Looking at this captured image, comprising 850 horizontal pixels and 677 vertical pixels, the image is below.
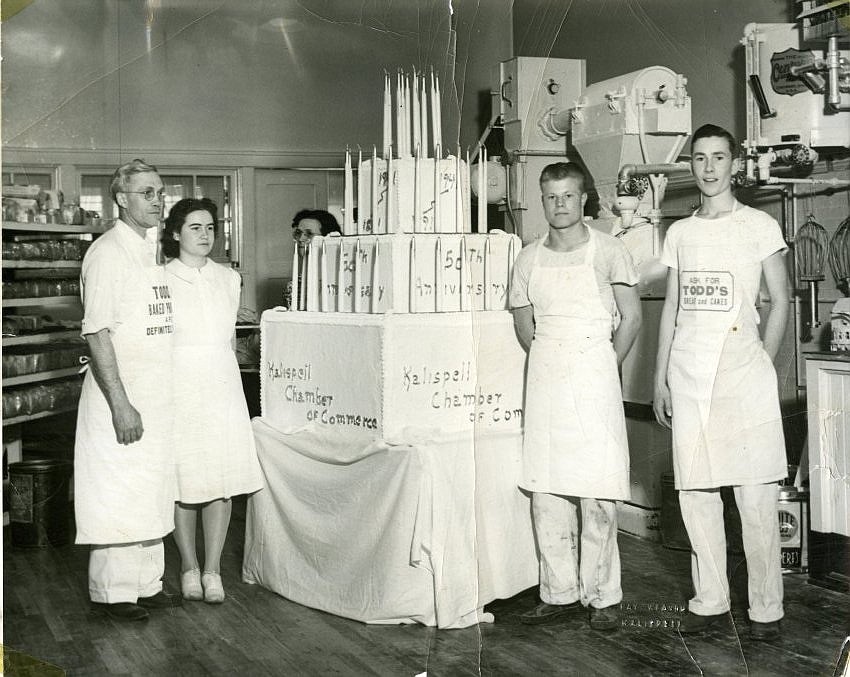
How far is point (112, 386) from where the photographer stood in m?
2.96

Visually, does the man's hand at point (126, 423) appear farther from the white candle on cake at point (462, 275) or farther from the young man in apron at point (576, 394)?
the young man in apron at point (576, 394)

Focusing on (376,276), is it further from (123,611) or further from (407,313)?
(123,611)

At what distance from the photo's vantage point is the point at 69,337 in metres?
3.19

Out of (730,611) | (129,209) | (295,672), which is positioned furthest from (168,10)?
(730,611)


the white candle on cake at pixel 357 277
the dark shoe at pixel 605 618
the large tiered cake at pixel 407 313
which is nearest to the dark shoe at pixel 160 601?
the large tiered cake at pixel 407 313

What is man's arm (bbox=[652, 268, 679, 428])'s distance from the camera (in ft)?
9.68

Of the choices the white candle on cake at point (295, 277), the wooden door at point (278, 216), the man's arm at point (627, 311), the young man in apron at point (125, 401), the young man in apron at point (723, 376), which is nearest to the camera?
the young man in apron at point (723, 376)

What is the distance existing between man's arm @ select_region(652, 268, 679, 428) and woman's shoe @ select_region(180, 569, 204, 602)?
67.0 inches

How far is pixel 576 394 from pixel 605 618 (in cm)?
74

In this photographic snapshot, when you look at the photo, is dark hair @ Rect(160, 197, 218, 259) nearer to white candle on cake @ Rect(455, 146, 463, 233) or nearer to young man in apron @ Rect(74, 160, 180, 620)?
young man in apron @ Rect(74, 160, 180, 620)

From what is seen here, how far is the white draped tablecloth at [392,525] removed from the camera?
3000mm

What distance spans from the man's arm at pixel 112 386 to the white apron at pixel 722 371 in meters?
1.76

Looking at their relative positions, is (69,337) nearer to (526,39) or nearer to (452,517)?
(452,517)

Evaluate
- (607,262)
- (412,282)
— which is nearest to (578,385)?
(607,262)
